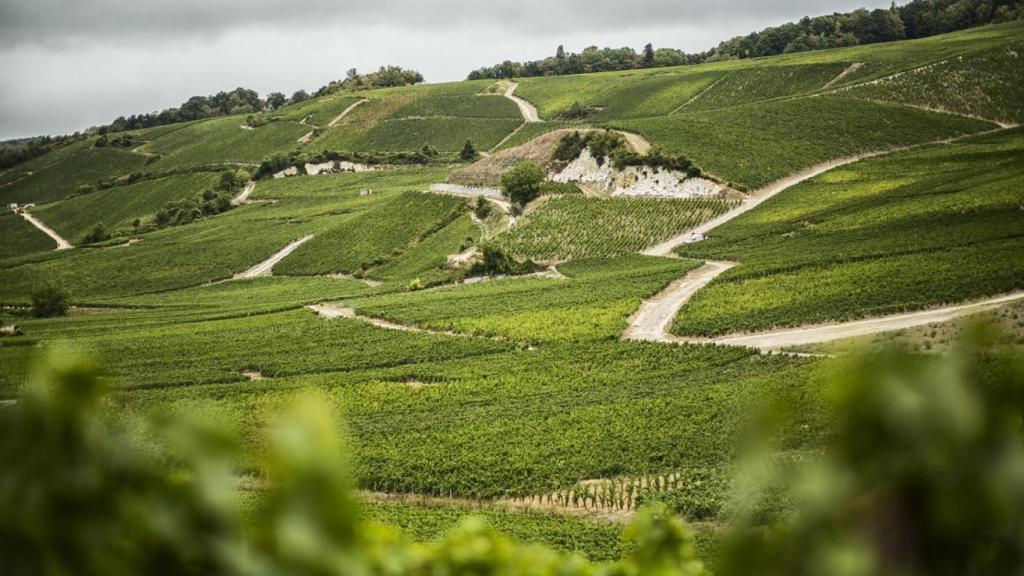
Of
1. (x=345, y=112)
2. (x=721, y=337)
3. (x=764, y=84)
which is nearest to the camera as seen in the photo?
(x=721, y=337)

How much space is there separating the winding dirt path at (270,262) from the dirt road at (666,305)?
5008 centimetres

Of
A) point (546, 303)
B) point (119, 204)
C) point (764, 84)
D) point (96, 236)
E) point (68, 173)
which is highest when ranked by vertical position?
point (68, 173)

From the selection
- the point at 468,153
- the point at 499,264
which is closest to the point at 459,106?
the point at 468,153

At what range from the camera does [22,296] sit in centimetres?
8519

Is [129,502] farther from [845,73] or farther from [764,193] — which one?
[845,73]

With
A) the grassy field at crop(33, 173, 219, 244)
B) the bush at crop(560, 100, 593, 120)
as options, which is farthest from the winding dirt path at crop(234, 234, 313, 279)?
the bush at crop(560, 100, 593, 120)

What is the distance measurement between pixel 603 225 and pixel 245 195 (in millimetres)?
76767

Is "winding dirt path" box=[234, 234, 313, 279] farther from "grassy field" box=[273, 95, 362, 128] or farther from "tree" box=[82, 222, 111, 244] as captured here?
"grassy field" box=[273, 95, 362, 128]

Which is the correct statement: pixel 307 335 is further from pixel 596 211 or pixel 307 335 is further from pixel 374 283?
pixel 596 211

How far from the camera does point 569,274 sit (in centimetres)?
6556

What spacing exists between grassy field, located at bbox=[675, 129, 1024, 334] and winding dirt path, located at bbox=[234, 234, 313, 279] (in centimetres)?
4846

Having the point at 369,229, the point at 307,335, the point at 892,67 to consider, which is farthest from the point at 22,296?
the point at 892,67

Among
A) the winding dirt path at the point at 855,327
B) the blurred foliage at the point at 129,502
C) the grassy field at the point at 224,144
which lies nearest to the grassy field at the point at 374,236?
the winding dirt path at the point at 855,327

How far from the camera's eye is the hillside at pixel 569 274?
29.4m
